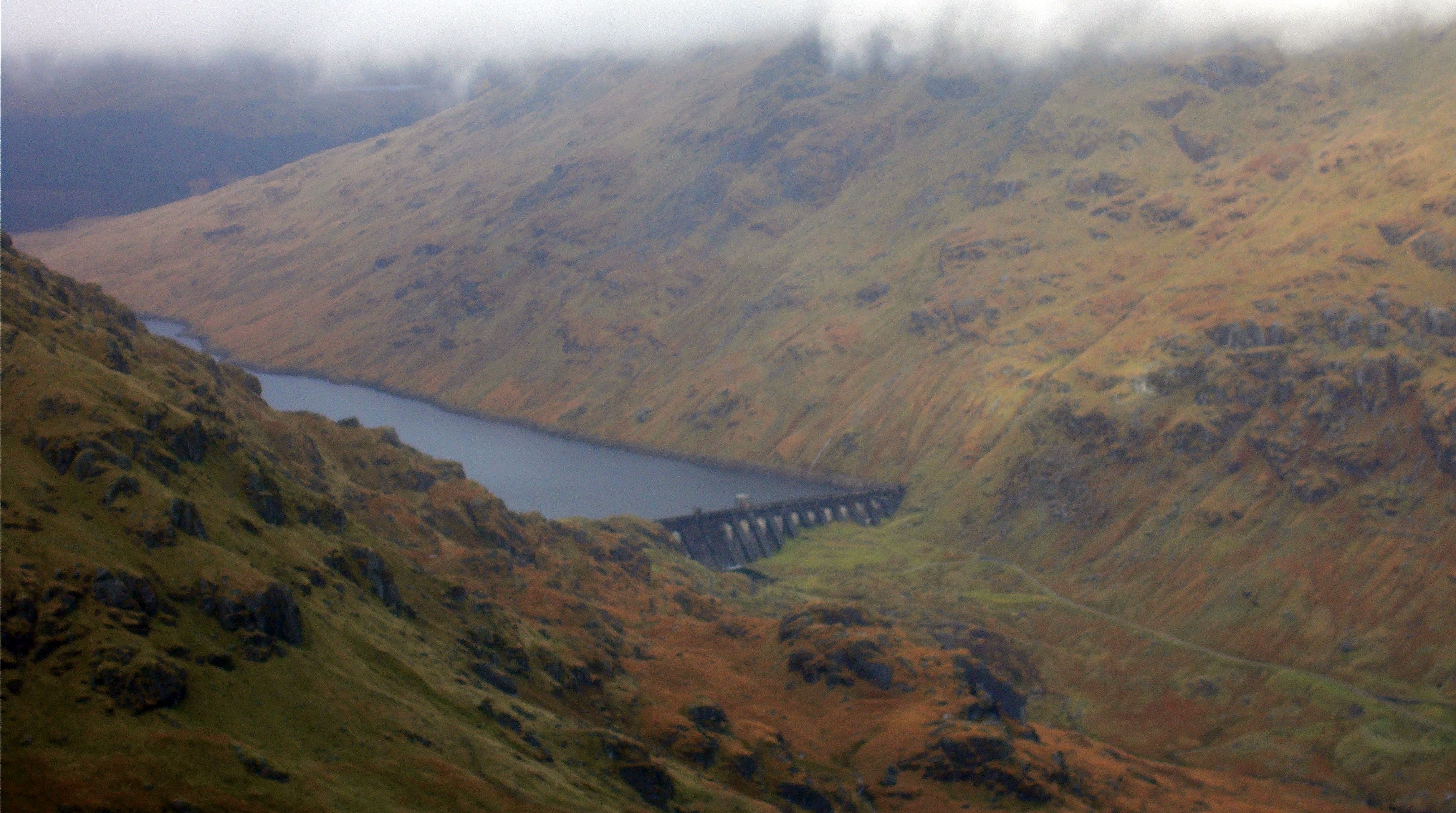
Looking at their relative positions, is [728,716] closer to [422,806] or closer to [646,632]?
[646,632]

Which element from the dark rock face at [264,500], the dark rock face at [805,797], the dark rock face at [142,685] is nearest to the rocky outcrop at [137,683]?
the dark rock face at [142,685]

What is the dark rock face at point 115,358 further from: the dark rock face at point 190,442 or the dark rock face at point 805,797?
the dark rock face at point 805,797

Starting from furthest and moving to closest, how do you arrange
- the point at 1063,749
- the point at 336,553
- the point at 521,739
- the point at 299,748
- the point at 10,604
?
1. the point at 1063,749
2. the point at 336,553
3. the point at 521,739
4. the point at 299,748
5. the point at 10,604

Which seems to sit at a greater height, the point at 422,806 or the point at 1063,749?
the point at 422,806

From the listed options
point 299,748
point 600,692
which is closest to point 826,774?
point 600,692

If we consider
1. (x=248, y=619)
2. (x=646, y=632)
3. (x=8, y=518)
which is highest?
(x=8, y=518)

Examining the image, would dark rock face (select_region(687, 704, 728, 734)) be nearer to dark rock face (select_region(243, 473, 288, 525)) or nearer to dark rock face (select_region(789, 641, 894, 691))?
dark rock face (select_region(789, 641, 894, 691))

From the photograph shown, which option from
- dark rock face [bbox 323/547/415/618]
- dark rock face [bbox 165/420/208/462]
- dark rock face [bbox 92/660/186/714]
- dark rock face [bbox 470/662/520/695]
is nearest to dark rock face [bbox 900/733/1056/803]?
dark rock face [bbox 470/662/520/695]

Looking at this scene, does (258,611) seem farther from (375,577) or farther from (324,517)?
(324,517)
